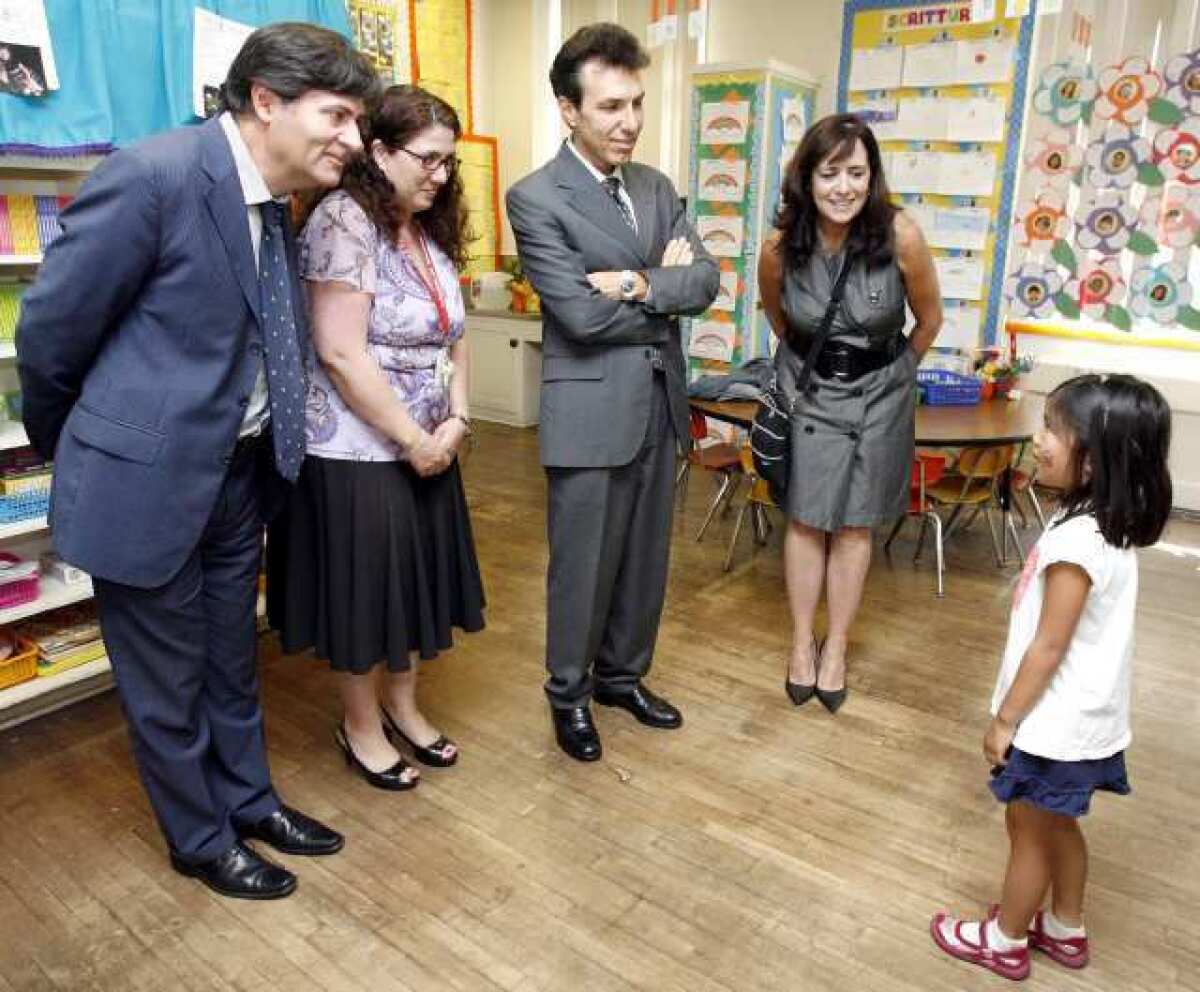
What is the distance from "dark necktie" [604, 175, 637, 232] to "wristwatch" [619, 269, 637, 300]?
145 millimetres

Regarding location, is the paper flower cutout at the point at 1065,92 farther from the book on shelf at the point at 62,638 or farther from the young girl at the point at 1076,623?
the book on shelf at the point at 62,638

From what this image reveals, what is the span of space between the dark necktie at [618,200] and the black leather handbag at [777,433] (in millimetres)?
607

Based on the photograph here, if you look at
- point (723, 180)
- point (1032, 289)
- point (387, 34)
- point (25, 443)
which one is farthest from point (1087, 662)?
point (387, 34)

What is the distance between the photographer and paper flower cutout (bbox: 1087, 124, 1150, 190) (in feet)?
14.5

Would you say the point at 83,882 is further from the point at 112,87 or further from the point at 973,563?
the point at 973,563

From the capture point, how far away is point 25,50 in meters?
2.17

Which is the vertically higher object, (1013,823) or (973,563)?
(1013,823)

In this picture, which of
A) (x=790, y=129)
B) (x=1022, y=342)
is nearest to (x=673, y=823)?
(x=1022, y=342)

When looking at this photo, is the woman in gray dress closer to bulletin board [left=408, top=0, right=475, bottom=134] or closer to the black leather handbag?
the black leather handbag

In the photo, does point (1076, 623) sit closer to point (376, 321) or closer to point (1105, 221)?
point (376, 321)

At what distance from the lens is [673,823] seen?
220cm

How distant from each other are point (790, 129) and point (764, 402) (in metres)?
2.98

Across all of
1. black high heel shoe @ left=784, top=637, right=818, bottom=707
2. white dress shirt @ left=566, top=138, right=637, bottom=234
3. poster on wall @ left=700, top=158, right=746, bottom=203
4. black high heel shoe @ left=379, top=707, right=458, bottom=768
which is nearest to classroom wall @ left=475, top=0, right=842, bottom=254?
poster on wall @ left=700, top=158, right=746, bottom=203

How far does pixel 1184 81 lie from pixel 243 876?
4.79 meters
